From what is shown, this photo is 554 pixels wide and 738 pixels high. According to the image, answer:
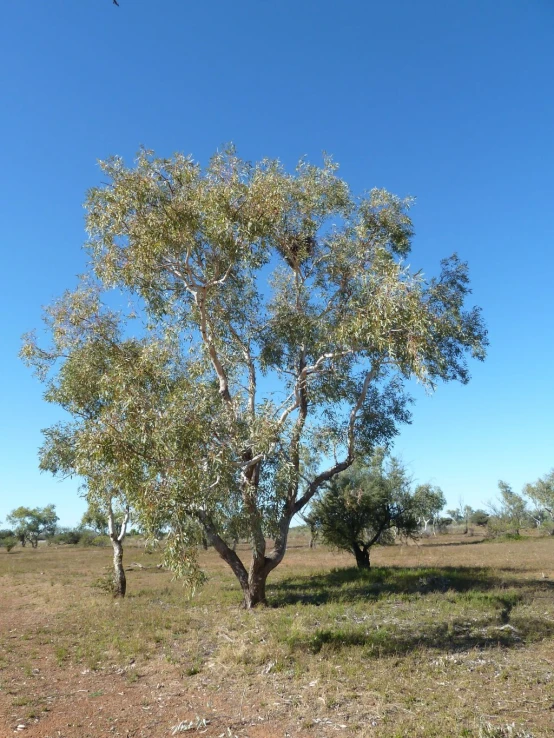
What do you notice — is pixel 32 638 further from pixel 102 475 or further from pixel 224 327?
pixel 224 327

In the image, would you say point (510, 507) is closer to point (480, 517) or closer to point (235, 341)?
point (480, 517)

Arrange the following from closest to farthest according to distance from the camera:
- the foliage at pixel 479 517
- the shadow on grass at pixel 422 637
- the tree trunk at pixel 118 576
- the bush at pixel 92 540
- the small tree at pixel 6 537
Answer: the shadow on grass at pixel 422 637, the tree trunk at pixel 118 576, the small tree at pixel 6 537, the bush at pixel 92 540, the foliage at pixel 479 517

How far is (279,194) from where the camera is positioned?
14.4 metres

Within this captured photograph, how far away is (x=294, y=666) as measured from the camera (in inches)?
393

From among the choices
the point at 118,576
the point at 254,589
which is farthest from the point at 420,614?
the point at 118,576

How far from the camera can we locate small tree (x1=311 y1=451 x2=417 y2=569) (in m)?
27.4

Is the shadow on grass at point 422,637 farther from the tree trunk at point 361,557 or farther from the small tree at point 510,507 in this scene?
the small tree at point 510,507

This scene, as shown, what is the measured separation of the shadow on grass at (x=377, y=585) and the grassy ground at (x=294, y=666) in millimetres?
245

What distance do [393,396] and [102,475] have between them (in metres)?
9.82

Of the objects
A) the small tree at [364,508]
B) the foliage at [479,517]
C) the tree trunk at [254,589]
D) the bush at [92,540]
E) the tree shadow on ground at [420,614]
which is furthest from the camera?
the foliage at [479,517]

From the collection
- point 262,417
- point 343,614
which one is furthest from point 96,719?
point 343,614

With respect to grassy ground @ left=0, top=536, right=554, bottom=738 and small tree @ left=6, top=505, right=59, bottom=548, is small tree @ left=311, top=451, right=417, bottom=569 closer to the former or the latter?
grassy ground @ left=0, top=536, right=554, bottom=738

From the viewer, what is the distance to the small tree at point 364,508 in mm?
27422

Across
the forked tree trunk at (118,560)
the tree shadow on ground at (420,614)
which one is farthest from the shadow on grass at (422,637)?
the forked tree trunk at (118,560)
